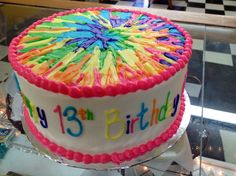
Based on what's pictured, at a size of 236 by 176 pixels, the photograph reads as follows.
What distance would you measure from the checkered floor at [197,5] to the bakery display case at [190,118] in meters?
1.58

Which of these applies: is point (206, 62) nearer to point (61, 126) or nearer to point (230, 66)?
point (230, 66)

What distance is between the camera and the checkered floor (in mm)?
3061

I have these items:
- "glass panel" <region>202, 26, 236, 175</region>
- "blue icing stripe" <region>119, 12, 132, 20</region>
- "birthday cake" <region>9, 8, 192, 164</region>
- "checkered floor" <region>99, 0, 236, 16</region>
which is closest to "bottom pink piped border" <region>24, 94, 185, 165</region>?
"birthday cake" <region>9, 8, 192, 164</region>

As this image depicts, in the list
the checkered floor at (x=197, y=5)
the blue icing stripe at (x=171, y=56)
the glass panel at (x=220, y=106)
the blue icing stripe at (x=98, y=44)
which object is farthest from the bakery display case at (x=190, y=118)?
the checkered floor at (x=197, y=5)

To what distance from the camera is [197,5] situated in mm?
3174

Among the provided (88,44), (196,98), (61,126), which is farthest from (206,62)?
(61,126)

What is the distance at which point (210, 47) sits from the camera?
133 cm

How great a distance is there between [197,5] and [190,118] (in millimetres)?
2547

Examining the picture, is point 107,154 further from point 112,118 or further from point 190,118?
point 190,118

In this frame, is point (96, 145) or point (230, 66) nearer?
point (96, 145)

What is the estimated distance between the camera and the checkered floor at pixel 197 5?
10.0 ft

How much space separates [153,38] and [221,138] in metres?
0.68

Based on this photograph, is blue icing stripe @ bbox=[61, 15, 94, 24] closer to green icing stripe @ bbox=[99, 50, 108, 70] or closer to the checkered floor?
green icing stripe @ bbox=[99, 50, 108, 70]

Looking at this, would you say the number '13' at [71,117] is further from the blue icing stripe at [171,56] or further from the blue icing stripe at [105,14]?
the blue icing stripe at [105,14]
